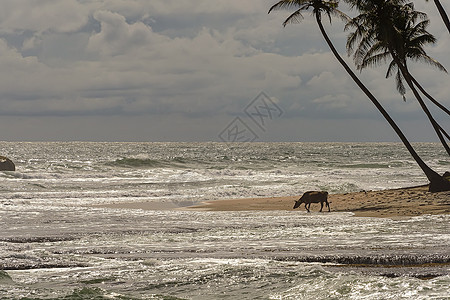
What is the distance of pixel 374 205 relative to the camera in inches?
811

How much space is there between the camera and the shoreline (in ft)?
59.3

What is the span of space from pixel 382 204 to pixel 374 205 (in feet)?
0.98

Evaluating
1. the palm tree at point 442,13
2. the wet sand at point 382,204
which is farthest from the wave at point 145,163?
the palm tree at point 442,13

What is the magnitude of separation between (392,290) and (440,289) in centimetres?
58

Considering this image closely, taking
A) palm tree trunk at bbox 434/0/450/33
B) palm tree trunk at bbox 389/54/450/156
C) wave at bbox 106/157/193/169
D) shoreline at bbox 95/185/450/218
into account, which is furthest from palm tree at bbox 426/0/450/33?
wave at bbox 106/157/193/169

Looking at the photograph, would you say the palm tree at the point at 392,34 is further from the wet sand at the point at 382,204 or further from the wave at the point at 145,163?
the wave at the point at 145,163

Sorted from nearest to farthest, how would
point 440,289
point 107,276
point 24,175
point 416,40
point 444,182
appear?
point 440,289, point 107,276, point 444,182, point 416,40, point 24,175

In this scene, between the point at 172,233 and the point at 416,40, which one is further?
the point at 416,40

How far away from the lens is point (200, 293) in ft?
25.1

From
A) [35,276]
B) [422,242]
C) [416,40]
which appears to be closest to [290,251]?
[422,242]

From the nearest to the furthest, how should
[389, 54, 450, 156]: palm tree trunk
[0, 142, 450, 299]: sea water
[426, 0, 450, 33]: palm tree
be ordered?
1. [0, 142, 450, 299]: sea water
2. [426, 0, 450, 33]: palm tree
3. [389, 54, 450, 156]: palm tree trunk

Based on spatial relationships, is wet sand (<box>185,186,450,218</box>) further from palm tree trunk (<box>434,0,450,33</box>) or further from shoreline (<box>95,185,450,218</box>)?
palm tree trunk (<box>434,0,450,33</box>)

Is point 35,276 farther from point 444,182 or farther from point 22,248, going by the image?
point 444,182

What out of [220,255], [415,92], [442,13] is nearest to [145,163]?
[415,92]
